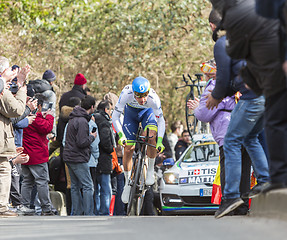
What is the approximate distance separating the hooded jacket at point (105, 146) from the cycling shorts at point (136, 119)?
1.54 m

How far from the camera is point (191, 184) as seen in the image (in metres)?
14.0

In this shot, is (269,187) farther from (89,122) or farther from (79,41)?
(79,41)

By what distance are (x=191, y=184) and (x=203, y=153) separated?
108 centimetres

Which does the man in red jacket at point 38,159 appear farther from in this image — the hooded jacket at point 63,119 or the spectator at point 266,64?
the spectator at point 266,64

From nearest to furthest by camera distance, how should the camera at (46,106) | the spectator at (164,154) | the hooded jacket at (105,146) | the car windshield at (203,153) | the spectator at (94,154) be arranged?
the camera at (46,106)
the spectator at (94,154)
the hooded jacket at (105,146)
the car windshield at (203,153)
the spectator at (164,154)

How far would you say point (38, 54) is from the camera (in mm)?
24500

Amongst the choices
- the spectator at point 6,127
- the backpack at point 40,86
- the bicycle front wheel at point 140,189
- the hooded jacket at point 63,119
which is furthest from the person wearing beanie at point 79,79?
the spectator at point 6,127

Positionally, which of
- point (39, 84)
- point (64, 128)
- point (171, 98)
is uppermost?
point (39, 84)

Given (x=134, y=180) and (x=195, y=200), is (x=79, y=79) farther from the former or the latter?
(x=134, y=180)

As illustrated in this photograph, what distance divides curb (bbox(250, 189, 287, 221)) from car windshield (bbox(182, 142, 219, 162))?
776 centimetres

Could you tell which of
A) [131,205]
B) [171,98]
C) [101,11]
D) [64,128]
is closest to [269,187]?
[131,205]

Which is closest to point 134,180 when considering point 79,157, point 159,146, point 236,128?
point 159,146

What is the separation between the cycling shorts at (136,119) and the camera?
476 inches

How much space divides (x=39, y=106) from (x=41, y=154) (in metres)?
1.16
